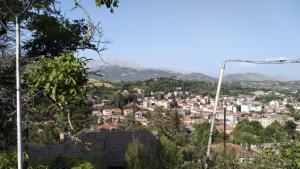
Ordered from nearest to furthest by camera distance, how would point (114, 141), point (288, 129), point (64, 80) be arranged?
1. point (64, 80)
2. point (288, 129)
3. point (114, 141)

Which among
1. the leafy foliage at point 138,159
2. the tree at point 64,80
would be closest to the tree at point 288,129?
the leafy foliage at point 138,159

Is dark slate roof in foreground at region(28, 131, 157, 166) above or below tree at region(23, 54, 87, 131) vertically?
below

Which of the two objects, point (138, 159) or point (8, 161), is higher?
point (8, 161)

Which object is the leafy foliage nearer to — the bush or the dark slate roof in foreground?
the dark slate roof in foreground

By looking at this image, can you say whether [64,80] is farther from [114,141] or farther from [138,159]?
[114,141]

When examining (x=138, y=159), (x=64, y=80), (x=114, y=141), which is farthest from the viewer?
(x=114, y=141)

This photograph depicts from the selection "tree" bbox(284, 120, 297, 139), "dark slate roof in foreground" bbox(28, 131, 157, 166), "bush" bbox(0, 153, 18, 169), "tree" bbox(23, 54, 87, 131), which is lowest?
"dark slate roof in foreground" bbox(28, 131, 157, 166)

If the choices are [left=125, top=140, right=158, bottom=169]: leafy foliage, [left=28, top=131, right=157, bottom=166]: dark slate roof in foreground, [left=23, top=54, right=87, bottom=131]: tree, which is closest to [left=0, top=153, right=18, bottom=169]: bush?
[left=23, top=54, right=87, bottom=131]: tree

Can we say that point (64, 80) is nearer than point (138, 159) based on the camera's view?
Yes

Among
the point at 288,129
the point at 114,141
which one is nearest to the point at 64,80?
the point at 288,129

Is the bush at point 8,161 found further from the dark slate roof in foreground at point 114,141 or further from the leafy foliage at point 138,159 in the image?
the dark slate roof in foreground at point 114,141

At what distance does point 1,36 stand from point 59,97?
339 cm

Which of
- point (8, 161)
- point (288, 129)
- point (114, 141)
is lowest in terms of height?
point (114, 141)

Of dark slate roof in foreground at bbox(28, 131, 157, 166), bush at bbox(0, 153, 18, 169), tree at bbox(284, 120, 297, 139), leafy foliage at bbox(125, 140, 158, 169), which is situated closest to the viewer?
bush at bbox(0, 153, 18, 169)
